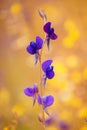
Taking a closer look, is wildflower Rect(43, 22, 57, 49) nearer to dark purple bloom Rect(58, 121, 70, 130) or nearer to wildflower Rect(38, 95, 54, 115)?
wildflower Rect(38, 95, 54, 115)

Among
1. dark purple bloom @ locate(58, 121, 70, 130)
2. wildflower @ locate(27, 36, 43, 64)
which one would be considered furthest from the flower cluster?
dark purple bloom @ locate(58, 121, 70, 130)

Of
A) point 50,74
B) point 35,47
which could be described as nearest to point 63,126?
point 50,74

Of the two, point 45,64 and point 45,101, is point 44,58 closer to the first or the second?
point 45,64

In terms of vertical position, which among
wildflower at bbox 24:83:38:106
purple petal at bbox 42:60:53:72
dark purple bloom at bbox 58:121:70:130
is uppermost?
purple petal at bbox 42:60:53:72

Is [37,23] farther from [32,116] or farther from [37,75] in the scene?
[32,116]

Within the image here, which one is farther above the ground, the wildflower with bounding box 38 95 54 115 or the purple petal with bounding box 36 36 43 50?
the purple petal with bounding box 36 36 43 50

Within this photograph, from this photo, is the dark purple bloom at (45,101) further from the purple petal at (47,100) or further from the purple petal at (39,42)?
the purple petal at (39,42)

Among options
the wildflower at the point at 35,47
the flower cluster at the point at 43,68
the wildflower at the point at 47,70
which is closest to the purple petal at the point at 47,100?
the flower cluster at the point at 43,68

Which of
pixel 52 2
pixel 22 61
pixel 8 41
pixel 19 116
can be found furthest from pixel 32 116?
pixel 52 2
